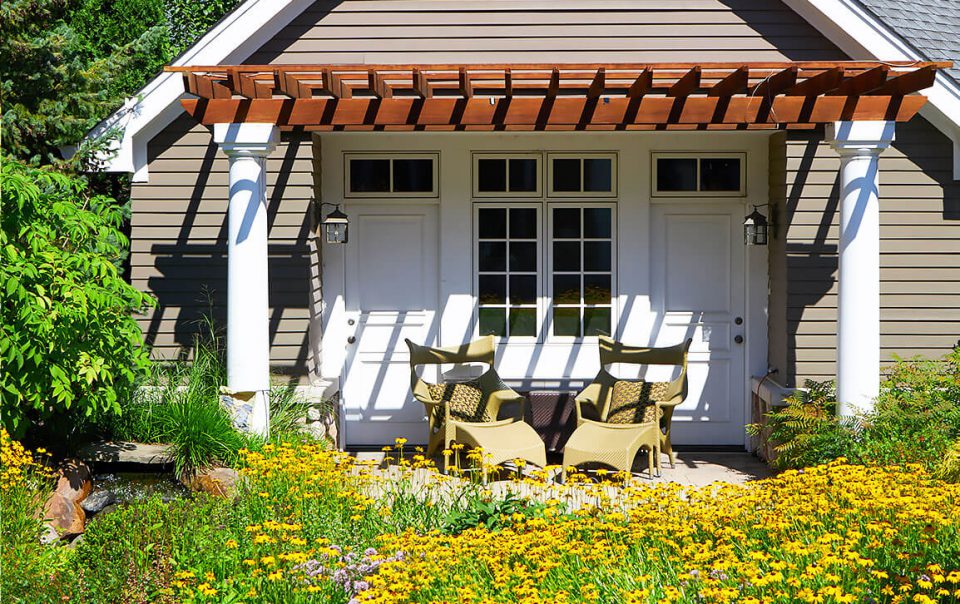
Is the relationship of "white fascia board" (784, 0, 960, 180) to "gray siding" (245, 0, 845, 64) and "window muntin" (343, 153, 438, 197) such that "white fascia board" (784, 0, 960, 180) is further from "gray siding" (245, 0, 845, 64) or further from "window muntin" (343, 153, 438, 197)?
"window muntin" (343, 153, 438, 197)

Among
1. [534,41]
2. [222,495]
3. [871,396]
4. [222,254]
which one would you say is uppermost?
[534,41]

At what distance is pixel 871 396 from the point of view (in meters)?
7.36

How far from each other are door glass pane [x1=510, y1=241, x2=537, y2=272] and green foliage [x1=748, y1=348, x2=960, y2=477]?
2517mm

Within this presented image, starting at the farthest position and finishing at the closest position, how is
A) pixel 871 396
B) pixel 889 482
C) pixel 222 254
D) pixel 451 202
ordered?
pixel 451 202
pixel 222 254
pixel 871 396
pixel 889 482

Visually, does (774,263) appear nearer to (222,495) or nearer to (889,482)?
(889,482)

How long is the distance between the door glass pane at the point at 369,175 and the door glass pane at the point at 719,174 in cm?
282

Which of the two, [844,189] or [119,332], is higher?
[844,189]

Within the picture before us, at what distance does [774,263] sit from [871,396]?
176 cm

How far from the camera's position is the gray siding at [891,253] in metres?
8.33

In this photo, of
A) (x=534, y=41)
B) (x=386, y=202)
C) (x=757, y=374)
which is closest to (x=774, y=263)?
(x=757, y=374)

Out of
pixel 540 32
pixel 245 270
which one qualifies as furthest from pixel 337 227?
pixel 540 32

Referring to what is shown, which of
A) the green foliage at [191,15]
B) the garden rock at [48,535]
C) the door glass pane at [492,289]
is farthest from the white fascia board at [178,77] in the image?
the green foliage at [191,15]

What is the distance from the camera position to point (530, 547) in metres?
5.10

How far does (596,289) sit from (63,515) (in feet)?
16.0
